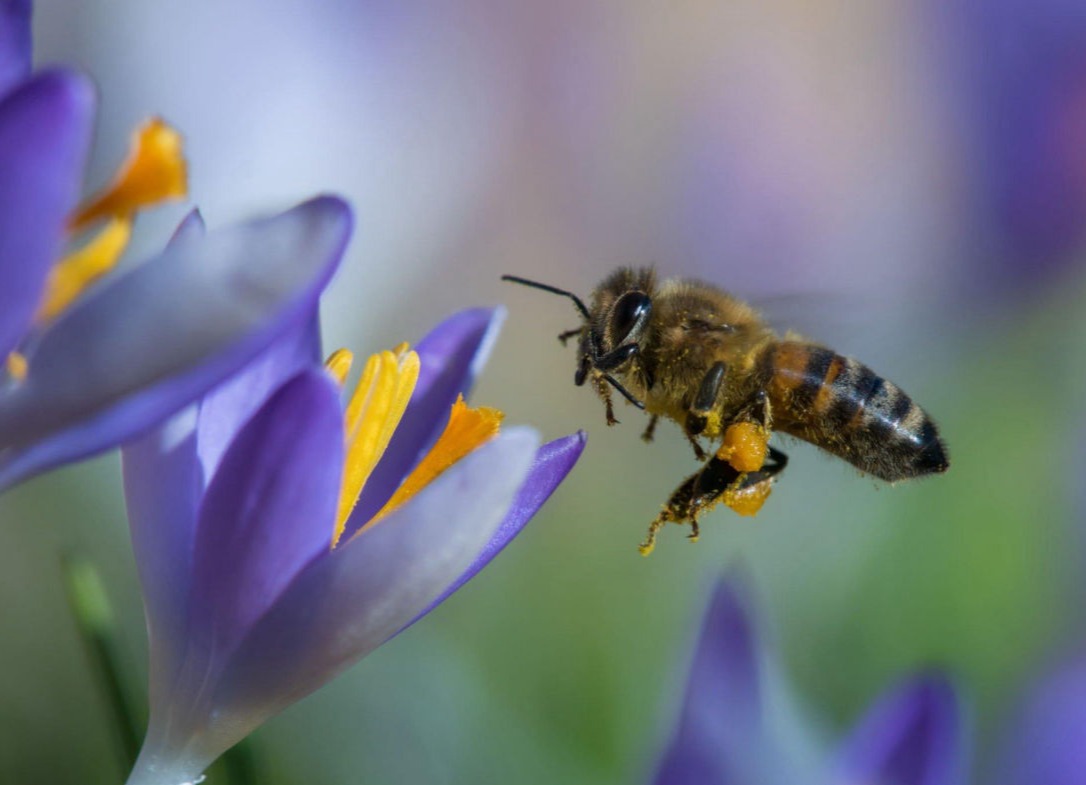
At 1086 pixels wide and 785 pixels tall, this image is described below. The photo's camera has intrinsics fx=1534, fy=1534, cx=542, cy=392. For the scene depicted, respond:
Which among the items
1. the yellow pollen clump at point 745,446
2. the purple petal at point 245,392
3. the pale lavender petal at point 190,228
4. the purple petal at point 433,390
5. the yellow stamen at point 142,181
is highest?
the yellow stamen at point 142,181

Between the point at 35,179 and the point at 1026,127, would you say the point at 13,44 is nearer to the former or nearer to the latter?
the point at 35,179

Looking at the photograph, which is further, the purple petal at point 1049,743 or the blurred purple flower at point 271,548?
the purple petal at point 1049,743

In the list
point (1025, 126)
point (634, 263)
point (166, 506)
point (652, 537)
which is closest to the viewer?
point (166, 506)

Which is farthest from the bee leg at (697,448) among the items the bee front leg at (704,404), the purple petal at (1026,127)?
the purple petal at (1026,127)

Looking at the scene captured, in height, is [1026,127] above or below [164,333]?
below

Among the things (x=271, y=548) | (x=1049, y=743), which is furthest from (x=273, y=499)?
(x=1049, y=743)

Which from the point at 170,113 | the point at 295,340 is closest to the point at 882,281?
the point at 170,113

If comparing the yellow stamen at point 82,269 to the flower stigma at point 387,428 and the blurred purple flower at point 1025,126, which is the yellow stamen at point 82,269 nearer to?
the flower stigma at point 387,428

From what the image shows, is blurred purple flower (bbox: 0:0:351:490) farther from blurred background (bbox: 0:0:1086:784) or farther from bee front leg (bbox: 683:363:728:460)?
blurred background (bbox: 0:0:1086:784)
